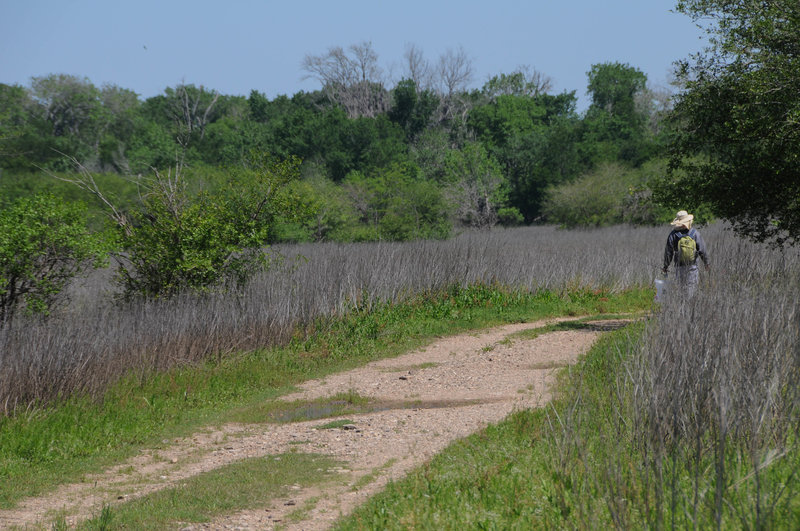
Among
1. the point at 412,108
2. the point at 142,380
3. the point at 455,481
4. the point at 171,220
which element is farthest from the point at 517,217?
the point at 455,481

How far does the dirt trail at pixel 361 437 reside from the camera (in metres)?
5.98

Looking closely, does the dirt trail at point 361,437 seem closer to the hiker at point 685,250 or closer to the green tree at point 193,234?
the hiker at point 685,250

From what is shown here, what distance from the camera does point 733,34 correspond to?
11.4 meters

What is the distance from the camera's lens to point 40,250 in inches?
443

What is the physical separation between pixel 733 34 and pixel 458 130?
55.6m

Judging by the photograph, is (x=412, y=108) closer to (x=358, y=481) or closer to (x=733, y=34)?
(x=733, y=34)

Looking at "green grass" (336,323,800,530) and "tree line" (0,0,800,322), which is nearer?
"green grass" (336,323,800,530)

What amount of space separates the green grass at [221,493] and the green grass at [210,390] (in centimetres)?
115

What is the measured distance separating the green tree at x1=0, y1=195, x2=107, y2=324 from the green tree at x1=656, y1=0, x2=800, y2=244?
8.88m

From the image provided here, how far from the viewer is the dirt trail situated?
598 cm

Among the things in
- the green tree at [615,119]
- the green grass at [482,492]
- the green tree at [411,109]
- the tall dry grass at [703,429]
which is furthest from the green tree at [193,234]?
the green tree at [411,109]

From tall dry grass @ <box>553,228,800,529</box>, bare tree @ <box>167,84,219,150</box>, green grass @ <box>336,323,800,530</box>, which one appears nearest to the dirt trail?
green grass @ <box>336,323,800,530</box>

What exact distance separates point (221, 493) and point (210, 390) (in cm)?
403

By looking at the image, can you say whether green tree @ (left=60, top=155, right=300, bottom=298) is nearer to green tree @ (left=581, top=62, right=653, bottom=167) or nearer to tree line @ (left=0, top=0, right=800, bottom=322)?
tree line @ (left=0, top=0, right=800, bottom=322)
